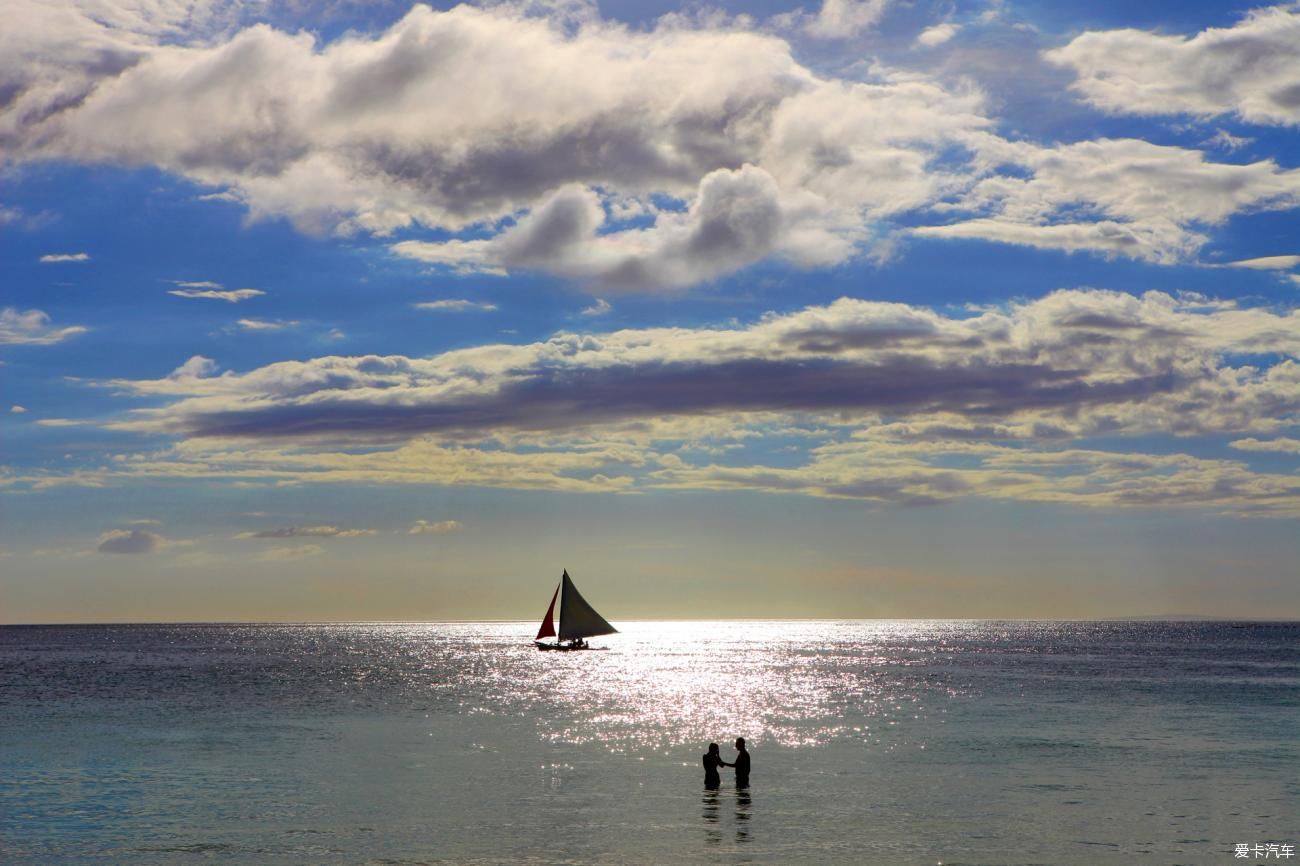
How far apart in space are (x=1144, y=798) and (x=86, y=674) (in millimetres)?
125452

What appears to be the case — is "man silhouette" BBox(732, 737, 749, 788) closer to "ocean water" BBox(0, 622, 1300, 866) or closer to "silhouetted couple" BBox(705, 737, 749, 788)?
"silhouetted couple" BBox(705, 737, 749, 788)

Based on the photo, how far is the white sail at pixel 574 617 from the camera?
151 meters

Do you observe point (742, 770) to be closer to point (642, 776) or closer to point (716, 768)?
point (716, 768)

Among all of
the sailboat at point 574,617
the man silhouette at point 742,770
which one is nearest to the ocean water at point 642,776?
the man silhouette at point 742,770

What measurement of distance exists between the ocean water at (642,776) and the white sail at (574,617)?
43.3 m

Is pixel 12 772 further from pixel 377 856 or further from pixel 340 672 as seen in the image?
pixel 340 672

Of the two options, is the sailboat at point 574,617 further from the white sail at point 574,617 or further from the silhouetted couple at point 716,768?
the silhouetted couple at point 716,768

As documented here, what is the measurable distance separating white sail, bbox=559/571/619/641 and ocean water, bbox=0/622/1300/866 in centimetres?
4332

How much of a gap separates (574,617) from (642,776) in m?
103

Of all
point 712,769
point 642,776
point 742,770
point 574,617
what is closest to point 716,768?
point 712,769

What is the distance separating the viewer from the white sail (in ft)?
496

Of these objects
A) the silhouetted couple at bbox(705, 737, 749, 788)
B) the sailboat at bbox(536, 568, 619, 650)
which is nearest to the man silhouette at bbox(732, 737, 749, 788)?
the silhouetted couple at bbox(705, 737, 749, 788)

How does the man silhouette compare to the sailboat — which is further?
the sailboat

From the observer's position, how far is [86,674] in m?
139
